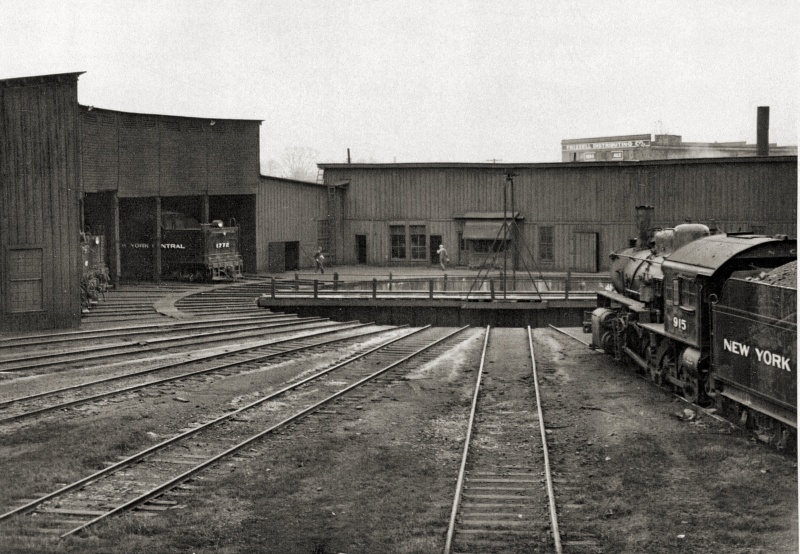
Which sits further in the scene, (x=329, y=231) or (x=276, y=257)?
(x=329, y=231)

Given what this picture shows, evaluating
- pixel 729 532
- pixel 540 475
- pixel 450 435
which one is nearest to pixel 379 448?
pixel 450 435

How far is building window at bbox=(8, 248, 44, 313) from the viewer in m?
24.0

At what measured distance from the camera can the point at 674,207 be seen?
43.4 meters

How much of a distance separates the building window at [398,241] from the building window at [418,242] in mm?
438

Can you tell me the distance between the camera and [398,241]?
47281mm

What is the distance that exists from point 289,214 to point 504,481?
33728 millimetres

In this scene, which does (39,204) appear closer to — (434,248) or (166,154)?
(166,154)

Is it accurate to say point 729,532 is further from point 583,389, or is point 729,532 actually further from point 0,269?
point 0,269

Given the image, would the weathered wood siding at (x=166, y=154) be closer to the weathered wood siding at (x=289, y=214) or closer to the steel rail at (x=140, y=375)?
the weathered wood siding at (x=289, y=214)

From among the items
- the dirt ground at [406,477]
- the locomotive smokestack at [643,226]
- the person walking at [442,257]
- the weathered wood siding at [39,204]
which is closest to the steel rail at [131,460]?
the dirt ground at [406,477]

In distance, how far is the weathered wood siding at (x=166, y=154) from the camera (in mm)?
33531

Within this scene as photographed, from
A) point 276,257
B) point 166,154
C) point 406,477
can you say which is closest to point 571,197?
point 276,257

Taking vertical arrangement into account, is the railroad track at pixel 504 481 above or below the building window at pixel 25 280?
below

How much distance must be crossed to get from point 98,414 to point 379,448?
5253 mm
